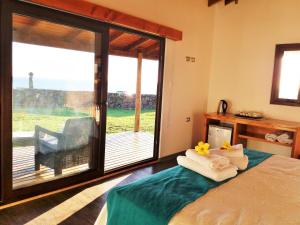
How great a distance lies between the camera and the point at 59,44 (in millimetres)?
2670

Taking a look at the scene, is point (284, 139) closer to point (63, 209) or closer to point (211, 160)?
point (211, 160)

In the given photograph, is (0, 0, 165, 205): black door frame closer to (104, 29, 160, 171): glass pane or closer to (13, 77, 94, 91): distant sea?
(13, 77, 94, 91): distant sea

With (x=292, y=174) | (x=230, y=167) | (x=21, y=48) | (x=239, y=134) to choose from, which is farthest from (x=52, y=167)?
(x=239, y=134)

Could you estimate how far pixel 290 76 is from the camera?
12.2 feet

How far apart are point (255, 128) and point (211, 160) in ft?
8.81

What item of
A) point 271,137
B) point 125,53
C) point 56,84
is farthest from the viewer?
point 125,53

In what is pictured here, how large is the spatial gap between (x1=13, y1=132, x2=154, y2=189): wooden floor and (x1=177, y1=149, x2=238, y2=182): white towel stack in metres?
1.65

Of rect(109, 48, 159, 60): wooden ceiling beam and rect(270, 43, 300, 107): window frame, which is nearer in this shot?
rect(270, 43, 300, 107): window frame

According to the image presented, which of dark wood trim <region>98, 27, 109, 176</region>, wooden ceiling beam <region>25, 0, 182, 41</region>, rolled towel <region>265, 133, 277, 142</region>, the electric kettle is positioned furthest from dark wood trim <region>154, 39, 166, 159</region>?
rolled towel <region>265, 133, 277, 142</region>

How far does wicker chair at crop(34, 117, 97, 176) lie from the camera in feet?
8.84

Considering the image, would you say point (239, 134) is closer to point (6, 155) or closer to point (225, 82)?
point (225, 82)

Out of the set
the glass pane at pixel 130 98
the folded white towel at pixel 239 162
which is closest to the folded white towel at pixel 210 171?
the folded white towel at pixel 239 162

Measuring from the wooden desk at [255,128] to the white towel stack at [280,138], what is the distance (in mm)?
52

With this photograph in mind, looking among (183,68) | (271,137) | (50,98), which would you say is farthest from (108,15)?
(271,137)
